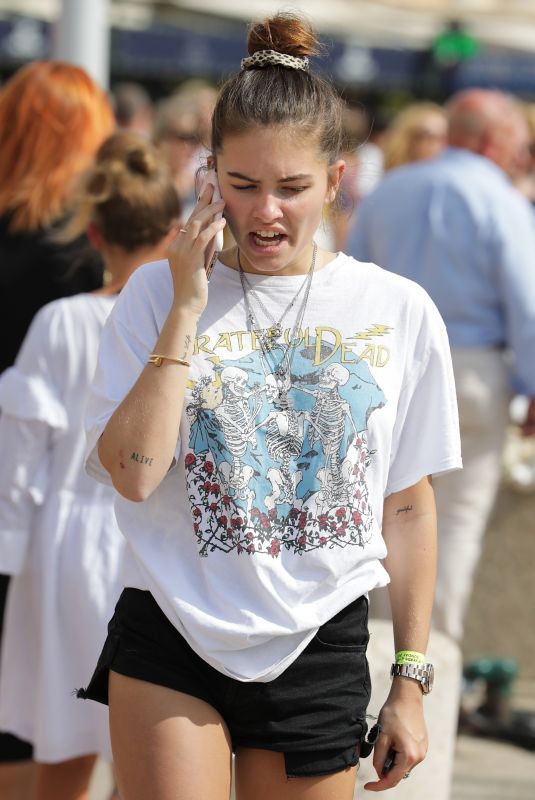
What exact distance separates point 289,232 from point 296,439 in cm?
37

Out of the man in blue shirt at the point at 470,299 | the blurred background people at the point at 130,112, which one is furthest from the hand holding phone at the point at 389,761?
the blurred background people at the point at 130,112

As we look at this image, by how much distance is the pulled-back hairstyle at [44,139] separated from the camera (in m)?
4.12

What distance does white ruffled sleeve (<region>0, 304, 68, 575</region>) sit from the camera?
11.2 ft

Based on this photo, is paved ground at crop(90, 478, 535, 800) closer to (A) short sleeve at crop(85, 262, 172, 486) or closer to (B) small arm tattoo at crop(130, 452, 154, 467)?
(A) short sleeve at crop(85, 262, 172, 486)

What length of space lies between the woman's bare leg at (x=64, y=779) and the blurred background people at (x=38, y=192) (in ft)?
0.72

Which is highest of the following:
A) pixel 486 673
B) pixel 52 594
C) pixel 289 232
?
pixel 289 232

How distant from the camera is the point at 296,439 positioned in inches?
92.0

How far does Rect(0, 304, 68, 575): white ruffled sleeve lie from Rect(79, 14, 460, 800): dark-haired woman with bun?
97cm

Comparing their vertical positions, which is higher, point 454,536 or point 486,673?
point 454,536

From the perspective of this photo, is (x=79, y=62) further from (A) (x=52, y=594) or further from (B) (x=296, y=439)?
(B) (x=296, y=439)


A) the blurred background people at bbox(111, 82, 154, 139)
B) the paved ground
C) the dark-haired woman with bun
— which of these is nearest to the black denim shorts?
the dark-haired woman with bun

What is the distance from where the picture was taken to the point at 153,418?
2.26 metres

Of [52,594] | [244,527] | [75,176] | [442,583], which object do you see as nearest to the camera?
[244,527]

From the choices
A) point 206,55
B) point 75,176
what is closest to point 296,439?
point 75,176
